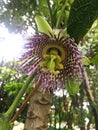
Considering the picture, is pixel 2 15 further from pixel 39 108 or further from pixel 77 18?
pixel 77 18

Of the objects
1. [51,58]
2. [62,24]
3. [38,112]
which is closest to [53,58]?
[51,58]

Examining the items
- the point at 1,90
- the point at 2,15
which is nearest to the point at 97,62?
the point at 2,15

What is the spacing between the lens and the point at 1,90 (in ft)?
11.7

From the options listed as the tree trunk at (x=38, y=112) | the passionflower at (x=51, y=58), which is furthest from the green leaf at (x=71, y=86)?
the tree trunk at (x=38, y=112)

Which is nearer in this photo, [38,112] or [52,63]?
[52,63]

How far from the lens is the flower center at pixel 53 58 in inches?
25.8

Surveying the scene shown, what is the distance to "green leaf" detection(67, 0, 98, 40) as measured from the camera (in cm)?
54

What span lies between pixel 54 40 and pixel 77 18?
6.1 inches

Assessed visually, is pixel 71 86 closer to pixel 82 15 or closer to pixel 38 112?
pixel 82 15

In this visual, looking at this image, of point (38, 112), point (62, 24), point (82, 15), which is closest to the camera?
point (82, 15)

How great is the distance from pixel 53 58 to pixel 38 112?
54 cm

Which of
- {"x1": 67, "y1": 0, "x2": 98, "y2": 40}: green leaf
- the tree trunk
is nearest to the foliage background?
{"x1": 67, "y1": 0, "x2": 98, "y2": 40}: green leaf

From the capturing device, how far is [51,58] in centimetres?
65

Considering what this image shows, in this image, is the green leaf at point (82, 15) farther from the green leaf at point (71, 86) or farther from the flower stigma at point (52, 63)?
the green leaf at point (71, 86)
